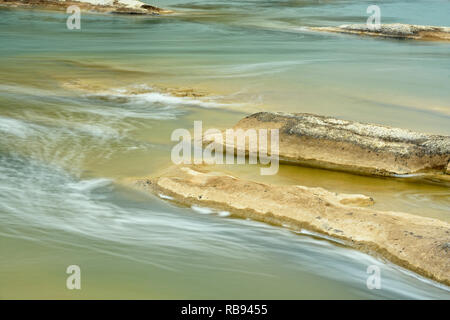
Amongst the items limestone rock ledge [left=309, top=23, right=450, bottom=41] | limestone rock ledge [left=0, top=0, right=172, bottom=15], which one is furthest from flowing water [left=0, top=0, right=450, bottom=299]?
limestone rock ledge [left=0, top=0, right=172, bottom=15]

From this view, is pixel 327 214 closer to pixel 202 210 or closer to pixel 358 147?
pixel 202 210

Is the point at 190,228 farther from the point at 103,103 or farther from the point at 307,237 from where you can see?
the point at 103,103

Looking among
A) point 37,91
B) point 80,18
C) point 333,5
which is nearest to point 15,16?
point 80,18

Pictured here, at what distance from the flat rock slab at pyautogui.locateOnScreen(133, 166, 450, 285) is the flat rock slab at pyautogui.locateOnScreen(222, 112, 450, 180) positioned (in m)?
0.94

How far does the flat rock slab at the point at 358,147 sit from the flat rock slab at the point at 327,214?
0.94 m

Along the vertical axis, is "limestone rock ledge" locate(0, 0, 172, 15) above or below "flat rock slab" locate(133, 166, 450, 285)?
above

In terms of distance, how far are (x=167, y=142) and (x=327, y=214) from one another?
2966mm

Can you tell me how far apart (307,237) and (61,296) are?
1836 millimetres

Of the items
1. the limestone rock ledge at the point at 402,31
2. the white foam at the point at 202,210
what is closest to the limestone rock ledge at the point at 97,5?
the limestone rock ledge at the point at 402,31

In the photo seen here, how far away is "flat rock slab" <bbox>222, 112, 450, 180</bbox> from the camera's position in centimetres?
605

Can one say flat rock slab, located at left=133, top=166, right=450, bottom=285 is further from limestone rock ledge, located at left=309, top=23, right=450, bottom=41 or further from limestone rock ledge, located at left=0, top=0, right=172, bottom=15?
limestone rock ledge, located at left=0, top=0, right=172, bottom=15

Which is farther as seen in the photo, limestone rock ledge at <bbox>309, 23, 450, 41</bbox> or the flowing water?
limestone rock ledge at <bbox>309, 23, 450, 41</bbox>

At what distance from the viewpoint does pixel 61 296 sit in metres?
3.50

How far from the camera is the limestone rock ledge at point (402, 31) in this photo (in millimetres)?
17562
